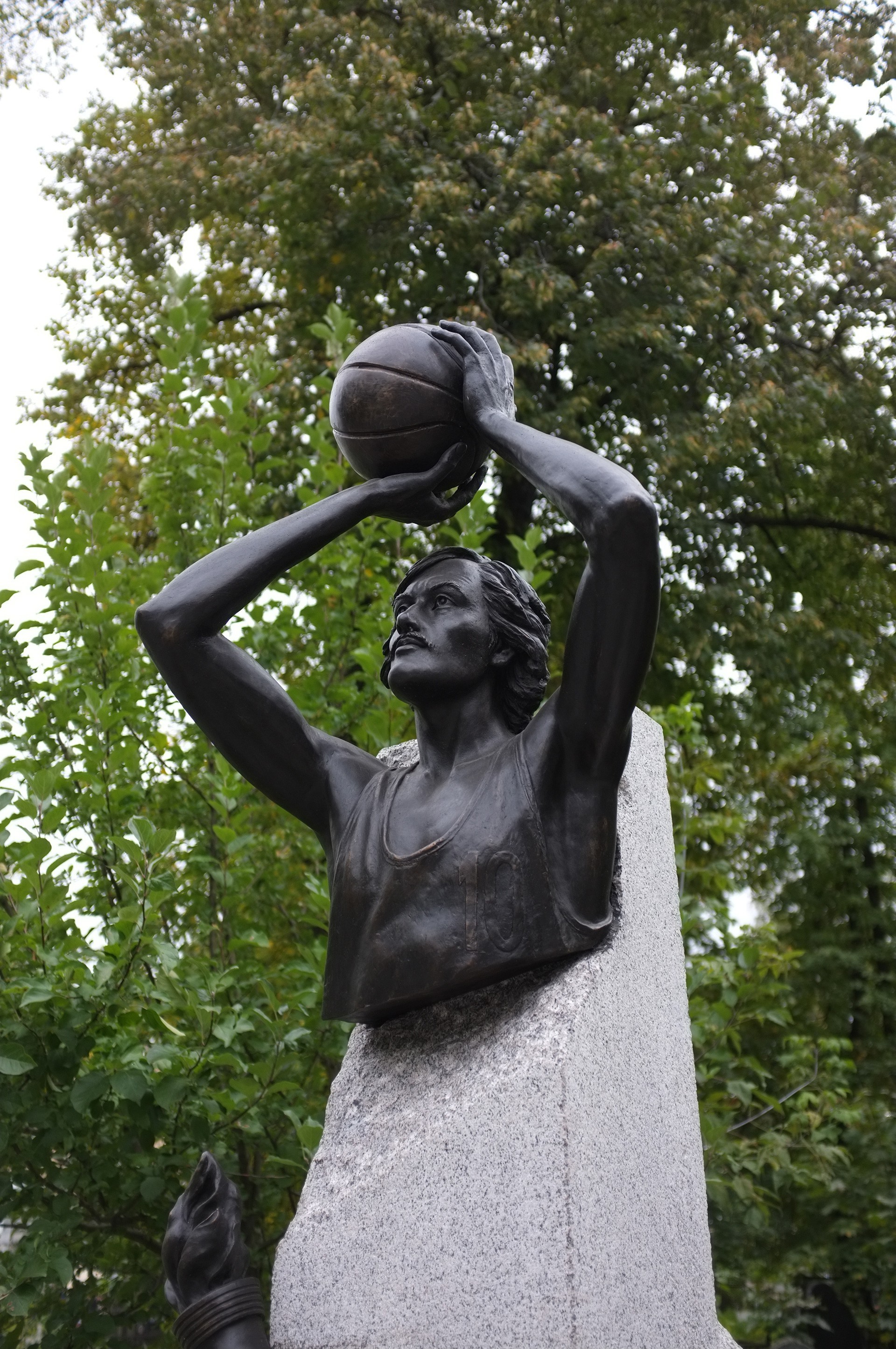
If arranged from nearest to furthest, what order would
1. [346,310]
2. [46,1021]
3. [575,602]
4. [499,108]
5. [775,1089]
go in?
[575,602]
[46,1021]
[775,1089]
[346,310]
[499,108]

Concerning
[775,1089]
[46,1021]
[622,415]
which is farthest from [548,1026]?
[622,415]

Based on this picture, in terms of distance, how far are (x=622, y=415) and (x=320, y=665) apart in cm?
635

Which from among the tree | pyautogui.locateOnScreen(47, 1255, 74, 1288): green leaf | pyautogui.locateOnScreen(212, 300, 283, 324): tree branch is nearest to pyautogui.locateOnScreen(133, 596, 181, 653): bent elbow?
pyautogui.locateOnScreen(47, 1255, 74, 1288): green leaf

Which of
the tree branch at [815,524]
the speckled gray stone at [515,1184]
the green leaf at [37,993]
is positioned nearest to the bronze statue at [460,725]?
the speckled gray stone at [515,1184]

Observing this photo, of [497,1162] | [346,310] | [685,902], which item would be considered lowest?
[497,1162]

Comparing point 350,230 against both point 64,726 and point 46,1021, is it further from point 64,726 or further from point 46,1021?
point 46,1021

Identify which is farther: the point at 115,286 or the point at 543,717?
the point at 115,286

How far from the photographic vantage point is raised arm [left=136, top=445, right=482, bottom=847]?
310 centimetres

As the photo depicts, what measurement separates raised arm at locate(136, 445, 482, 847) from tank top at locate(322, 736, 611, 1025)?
0.29 m

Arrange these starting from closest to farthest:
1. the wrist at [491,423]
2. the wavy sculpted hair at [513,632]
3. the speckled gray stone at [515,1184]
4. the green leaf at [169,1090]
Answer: the speckled gray stone at [515,1184]
the wrist at [491,423]
the wavy sculpted hair at [513,632]
the green leaf at [169,1090]

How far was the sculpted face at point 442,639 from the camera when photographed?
10.3ft

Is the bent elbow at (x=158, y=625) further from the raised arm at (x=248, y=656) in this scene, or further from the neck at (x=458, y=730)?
the neck at (x=458, y=730)

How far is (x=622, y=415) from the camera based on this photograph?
Result: 1188cm

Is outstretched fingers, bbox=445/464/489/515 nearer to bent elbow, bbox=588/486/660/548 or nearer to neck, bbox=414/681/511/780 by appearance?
neck, bbox=414/681/511/780
